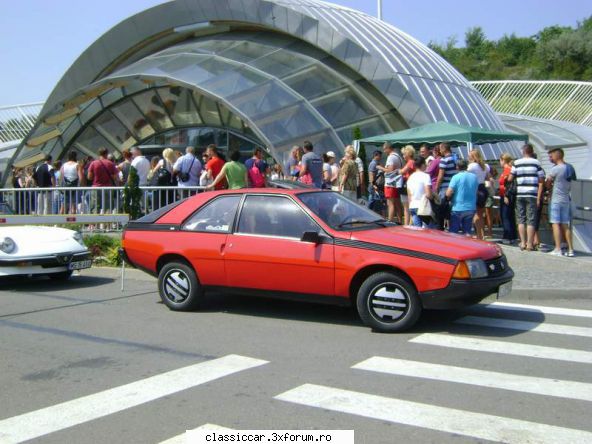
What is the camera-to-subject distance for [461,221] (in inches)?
474

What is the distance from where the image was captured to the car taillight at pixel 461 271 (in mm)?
6871

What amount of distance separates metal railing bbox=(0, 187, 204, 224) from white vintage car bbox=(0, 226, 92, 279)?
2.51 metres

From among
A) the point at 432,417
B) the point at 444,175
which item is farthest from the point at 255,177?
the point at 432,417

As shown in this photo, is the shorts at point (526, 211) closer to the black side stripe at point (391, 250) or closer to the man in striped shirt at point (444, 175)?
the man in striped shirt at point (444, 175)

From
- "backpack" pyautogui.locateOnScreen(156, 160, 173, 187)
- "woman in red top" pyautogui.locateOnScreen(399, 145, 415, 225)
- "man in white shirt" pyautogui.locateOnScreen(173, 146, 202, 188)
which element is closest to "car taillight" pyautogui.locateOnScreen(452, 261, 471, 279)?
"woman in red top" pyautogui.locateOnScreen(399, 145, 415, 225)

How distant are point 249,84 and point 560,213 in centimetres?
1076

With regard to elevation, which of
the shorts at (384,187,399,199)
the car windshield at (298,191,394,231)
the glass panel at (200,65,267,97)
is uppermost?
the glass panel at (200,65,267,97)

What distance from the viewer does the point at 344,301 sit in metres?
7.41

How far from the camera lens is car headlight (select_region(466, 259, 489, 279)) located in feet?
22.9

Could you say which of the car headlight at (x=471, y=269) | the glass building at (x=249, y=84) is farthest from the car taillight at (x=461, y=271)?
the glass building at (x=249, y=84)

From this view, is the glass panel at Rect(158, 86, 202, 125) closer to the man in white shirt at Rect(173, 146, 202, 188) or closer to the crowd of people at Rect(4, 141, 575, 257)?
the crowd of people at Rect(4, 141, 575, 257)

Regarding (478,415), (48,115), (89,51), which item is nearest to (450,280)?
(478,415)

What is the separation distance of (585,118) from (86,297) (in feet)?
125

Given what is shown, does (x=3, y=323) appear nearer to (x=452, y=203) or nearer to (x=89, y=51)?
(x=452, y=203)
